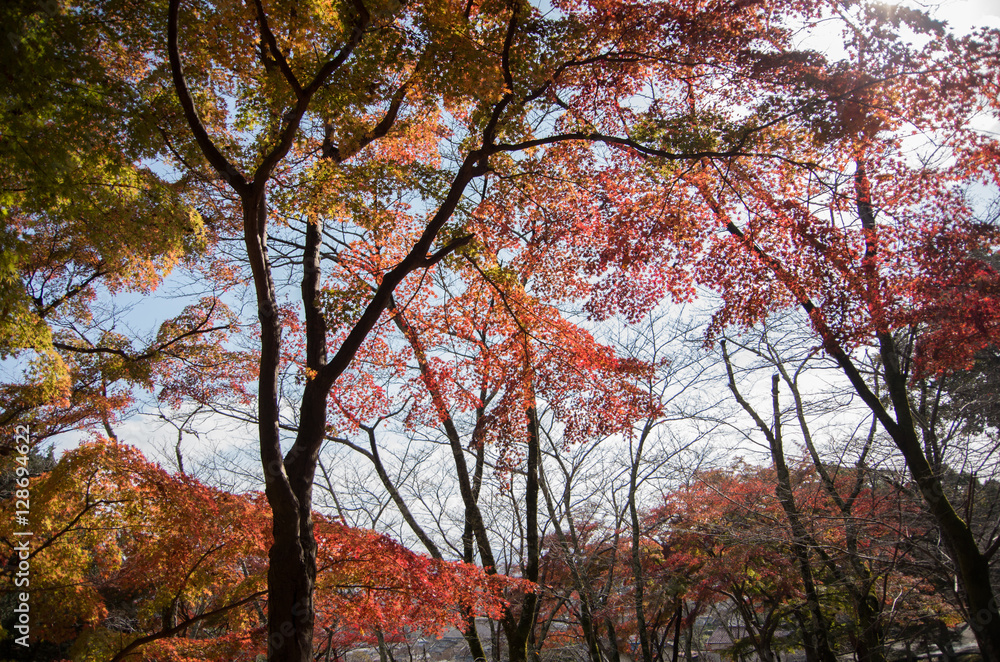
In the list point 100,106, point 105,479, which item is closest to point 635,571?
point 105,479

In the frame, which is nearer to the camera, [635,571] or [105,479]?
[105,479]

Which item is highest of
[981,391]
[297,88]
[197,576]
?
[297,88]

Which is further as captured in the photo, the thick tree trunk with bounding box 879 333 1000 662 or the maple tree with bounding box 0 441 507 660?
the maple tree with bounding box 0 441 507 660

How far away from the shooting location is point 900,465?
7938mm

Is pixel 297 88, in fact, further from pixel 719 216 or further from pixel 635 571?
pixel 635 571

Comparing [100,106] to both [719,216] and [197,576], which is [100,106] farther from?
[719,216]

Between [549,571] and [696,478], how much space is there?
13.3 ft

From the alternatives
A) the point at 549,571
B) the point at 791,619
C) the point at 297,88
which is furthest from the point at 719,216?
the point at 791,619

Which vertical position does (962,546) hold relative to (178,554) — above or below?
below

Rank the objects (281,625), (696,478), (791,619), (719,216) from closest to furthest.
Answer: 1. (281,625)
2. (719,216)
3. (696,478)
4. (791,619)

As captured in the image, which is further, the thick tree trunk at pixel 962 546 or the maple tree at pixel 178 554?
the maple tree at pixel 178 554

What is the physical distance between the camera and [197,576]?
6.04m

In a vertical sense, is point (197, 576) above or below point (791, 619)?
above

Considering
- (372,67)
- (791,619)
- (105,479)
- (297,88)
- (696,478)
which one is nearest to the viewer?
(297,88)
